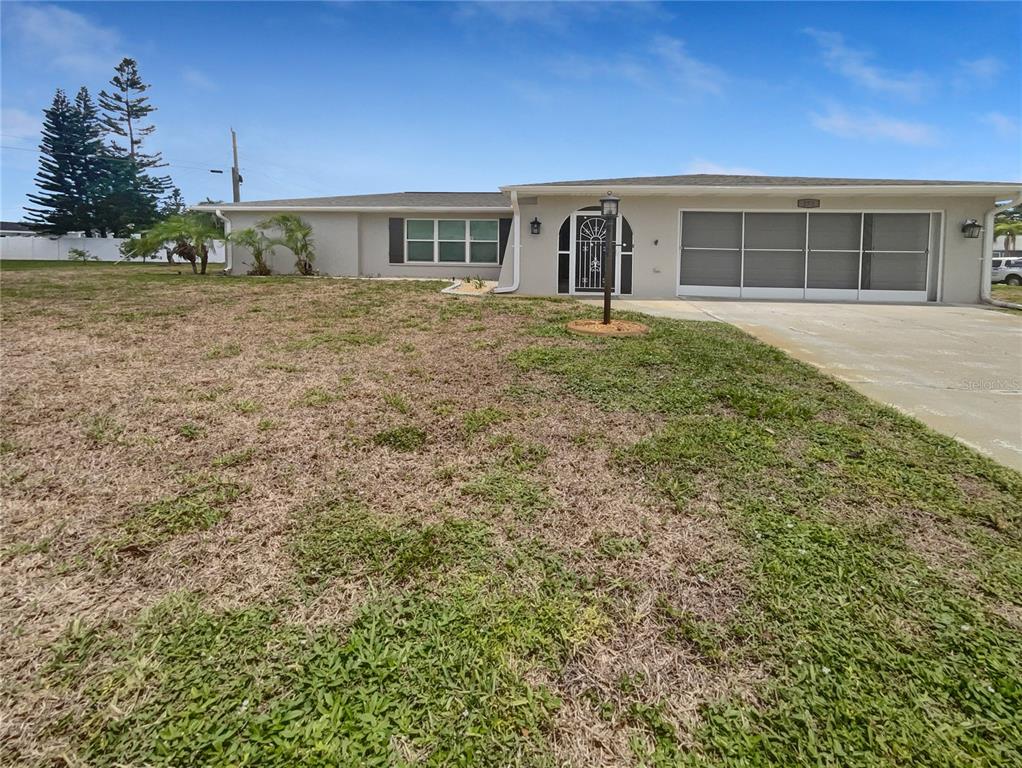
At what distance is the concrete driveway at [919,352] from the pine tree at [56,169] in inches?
1787

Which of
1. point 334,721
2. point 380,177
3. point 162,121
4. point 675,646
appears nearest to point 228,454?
point 334,721

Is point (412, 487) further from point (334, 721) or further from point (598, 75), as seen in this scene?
point (598, 75)

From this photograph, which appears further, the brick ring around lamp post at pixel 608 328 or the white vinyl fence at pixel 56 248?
the white vinyl fence at pixel 56 248

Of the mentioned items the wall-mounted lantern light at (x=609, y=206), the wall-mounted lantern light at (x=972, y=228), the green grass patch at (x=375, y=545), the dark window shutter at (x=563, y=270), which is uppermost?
the wall-mounted lantern light at (x=972, y=228)

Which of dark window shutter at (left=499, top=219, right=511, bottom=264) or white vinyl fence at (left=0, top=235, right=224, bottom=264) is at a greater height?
white vinyl fence at (left=0, top=235, right=224, bottom=264)

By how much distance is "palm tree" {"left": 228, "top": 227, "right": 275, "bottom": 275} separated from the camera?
16359mm

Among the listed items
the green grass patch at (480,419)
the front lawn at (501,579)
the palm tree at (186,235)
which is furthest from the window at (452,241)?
the green grass patch at (480,419)

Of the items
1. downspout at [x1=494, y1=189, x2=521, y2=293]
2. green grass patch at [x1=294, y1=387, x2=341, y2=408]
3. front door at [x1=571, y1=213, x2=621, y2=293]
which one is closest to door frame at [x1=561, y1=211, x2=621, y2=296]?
front door at [x1=571, y1=213, x2=621, y2=293]

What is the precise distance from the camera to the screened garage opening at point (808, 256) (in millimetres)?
13383

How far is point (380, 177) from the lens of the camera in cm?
2870

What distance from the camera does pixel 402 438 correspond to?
11.9 feet

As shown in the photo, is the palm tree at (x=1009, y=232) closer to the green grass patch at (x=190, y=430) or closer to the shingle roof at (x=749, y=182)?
the shingle roof at (x=749, y=182)

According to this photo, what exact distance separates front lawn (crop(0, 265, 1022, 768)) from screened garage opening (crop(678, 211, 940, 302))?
988 cm

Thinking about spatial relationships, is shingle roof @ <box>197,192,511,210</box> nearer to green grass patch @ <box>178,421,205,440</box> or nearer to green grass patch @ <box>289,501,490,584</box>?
green grass patch @ <box>178,421,205,440</box>
